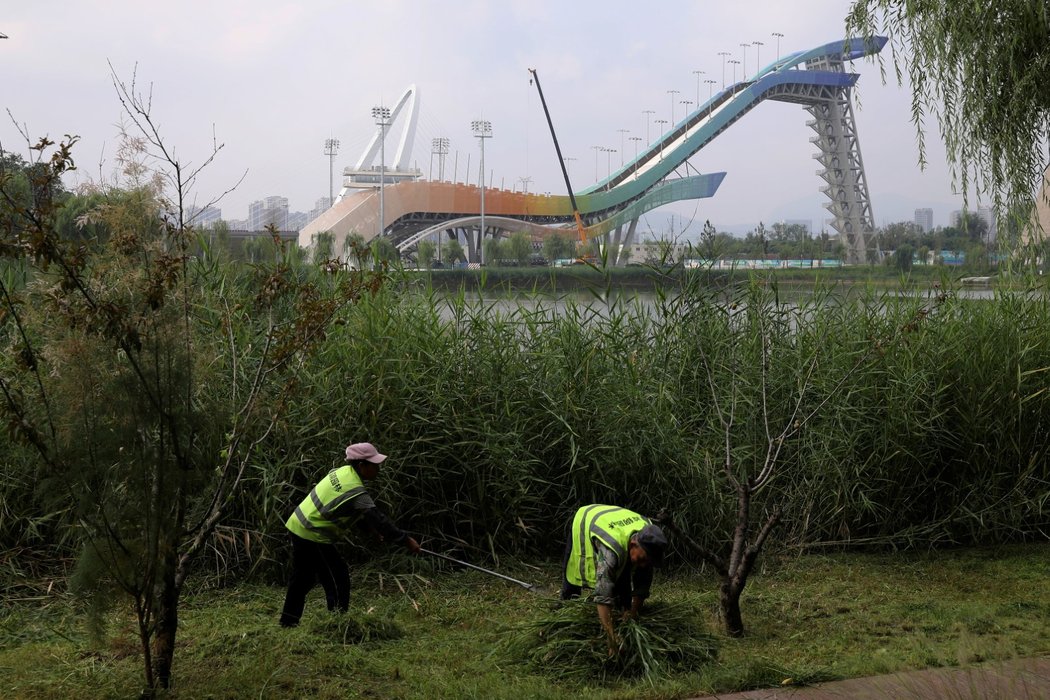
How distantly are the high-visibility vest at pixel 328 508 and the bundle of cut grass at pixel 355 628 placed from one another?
55cm

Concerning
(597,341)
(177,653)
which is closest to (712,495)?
(597,341)

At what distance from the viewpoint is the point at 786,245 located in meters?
10.8

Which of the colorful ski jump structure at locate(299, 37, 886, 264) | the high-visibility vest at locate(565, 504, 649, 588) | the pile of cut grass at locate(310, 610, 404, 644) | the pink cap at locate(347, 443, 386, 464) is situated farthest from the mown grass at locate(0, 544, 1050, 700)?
the colorful ski jump structure at locate(299, 37, 886, 264)

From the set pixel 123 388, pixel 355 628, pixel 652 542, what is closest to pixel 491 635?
pixel 355 628

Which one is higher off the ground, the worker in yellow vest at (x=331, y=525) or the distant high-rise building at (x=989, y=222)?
the distant high-rise building at (x=989, y=222)

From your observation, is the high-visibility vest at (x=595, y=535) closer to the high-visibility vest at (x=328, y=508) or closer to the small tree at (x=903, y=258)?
the high-visibility vest at (x=328, y=508)

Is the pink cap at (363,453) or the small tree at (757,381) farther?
the small tree at (757,381)

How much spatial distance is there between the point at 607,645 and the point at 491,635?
1.00m

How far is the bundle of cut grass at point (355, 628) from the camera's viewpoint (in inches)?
217

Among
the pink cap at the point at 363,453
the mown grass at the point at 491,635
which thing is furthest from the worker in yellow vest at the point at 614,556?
the pink cap at the point at 363,453

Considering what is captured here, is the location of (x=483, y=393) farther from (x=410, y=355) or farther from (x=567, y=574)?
(x=567, y=574)

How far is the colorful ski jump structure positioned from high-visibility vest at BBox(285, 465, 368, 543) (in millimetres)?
50324

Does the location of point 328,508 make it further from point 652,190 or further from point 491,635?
point 652,190

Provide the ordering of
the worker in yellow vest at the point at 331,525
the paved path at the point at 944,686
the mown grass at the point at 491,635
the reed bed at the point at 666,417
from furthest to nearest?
the reed bed at the point at 666,417
the worker in yellow vest at the point at 331,525
the mown grass at the point at 491,635
the paved path at the point at 944,686
